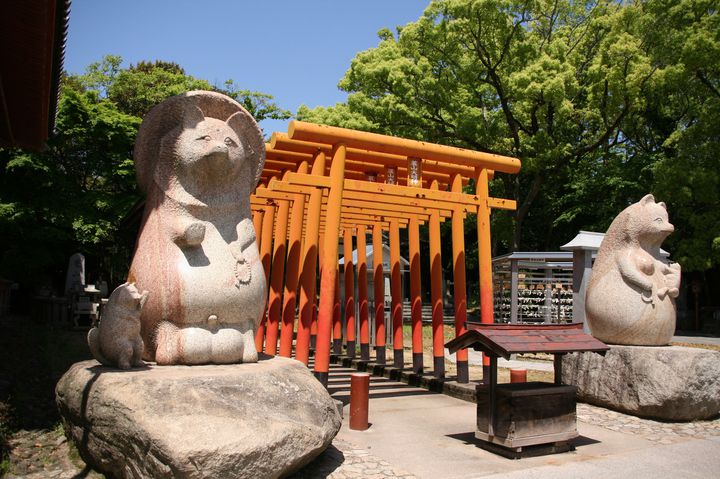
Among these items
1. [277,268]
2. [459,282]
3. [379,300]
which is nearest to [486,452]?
[459,282]

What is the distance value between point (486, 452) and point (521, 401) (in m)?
0.69

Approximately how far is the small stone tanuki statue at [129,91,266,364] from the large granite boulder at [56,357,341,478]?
45 cm

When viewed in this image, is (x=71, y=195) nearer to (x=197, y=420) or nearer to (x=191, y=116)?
(x=191, y=116)

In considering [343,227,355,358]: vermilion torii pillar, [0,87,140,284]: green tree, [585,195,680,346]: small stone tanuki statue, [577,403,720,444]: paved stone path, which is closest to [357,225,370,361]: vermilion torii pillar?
[343,227,355,358]: vermilion torii pillar

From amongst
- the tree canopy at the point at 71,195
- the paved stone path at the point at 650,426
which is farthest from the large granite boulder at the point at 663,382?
the tree canopy at the point at 71,195

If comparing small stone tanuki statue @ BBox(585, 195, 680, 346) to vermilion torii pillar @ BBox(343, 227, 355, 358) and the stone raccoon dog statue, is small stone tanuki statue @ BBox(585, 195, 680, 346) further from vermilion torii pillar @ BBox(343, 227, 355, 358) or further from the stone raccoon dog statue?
the stone raccoon dog statue

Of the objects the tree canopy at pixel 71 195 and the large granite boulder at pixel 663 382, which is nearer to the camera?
the large granite boulder at pixel 663 382

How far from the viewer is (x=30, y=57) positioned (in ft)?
23.2

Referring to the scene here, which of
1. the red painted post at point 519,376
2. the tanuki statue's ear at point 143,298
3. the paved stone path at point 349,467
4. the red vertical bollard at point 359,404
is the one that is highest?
the tanuki statue's ear at point 143,298

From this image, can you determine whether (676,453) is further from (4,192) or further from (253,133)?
(4,192)

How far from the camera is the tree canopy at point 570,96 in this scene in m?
18.3

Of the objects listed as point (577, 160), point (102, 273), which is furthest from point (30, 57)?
point (577, 160)

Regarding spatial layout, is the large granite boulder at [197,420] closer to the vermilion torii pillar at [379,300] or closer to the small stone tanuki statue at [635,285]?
the small stone tanuki statue at [635,285]

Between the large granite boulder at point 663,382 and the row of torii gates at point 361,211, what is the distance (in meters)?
2.04
